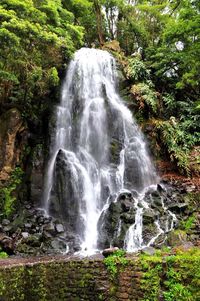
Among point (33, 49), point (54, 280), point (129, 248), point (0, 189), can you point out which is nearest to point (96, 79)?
point (33, 49)

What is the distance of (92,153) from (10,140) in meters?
3.13

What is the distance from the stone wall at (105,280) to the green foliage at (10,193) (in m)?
5.55

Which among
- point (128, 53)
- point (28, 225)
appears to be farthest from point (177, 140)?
point (128, 53)

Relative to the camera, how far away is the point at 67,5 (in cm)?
1878

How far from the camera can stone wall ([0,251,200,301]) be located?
5551 millimetres

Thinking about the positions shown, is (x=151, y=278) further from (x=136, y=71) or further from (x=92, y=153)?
(x=136, y=71)

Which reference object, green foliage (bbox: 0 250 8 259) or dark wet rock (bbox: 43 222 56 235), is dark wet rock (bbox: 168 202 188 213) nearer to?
dark wet rock (bbox: 43 222 56 235)

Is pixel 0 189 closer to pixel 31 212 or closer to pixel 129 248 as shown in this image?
pixel 31 212

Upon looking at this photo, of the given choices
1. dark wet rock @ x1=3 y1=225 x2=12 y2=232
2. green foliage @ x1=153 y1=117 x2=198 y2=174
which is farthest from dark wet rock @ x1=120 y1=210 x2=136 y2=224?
green foliage @ x1=153 y1=117 x2=198 y2=174

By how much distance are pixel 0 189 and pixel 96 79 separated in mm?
6825

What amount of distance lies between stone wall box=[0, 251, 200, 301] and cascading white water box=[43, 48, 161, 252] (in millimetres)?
3922

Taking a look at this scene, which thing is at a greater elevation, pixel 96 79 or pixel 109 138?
pixel 96 79

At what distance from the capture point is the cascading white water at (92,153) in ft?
38.0

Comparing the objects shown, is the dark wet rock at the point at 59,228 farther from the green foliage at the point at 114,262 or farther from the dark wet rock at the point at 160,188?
the green foliage at the point at 114,262
